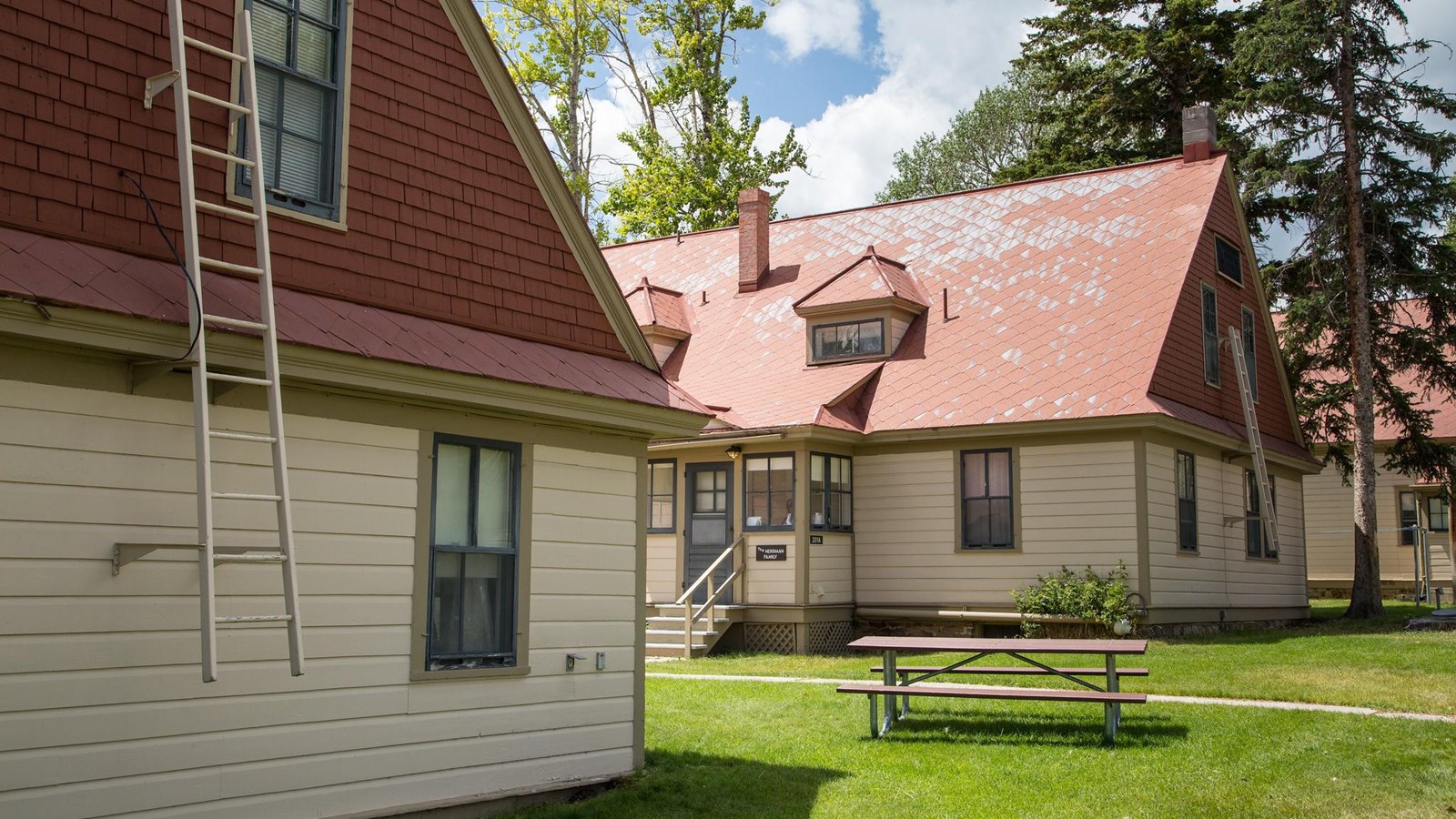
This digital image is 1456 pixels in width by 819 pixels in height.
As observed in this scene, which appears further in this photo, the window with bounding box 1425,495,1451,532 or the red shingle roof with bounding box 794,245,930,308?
the window with bounding box 1425,495,1451,532

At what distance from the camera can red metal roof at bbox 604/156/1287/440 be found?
20984mm

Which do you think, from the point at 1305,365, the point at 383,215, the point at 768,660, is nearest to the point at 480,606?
the point at 383,215

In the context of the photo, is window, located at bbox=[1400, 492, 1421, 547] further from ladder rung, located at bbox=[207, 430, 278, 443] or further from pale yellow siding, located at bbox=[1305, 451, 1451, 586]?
ladder rung, located at bbox=[207, 430, 278, 443]

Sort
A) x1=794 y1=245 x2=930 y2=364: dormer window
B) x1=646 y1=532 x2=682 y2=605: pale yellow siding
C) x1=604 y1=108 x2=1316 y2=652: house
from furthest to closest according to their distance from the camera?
x1=794 y1=245 x2=930 y2=364: dormer window
x1=646 y1=532 x2=682 y2=605: pale yellow siding
x1=604 y1=108 x2=1316 y2=652: house

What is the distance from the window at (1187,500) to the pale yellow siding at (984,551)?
158cm

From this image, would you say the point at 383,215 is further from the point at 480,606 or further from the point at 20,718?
the point at 20,718

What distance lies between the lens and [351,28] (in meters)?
9.42

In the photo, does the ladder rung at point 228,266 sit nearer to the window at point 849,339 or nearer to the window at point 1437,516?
the window at point 849,339

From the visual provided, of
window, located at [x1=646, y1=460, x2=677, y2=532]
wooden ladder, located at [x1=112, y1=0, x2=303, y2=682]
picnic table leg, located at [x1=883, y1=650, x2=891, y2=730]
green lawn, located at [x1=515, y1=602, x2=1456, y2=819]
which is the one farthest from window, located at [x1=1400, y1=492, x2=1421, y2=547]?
wooden ladder, located at [x1=112, y1=0, x2=303, y2=682]

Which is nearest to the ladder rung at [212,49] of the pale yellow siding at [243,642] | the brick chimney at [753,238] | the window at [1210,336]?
the pale yellow siding at [243,642]

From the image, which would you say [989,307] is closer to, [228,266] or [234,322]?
[228,266]

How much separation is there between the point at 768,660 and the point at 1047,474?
510 centimetres

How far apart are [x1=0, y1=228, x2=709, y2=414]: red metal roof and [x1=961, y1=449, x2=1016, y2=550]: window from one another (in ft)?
34.6

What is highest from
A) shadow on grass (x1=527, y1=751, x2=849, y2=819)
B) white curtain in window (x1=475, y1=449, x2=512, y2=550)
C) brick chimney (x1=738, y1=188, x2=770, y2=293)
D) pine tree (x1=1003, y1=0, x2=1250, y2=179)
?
pine tree (x1=1003, y1=0, x2=1250, y2=179)
